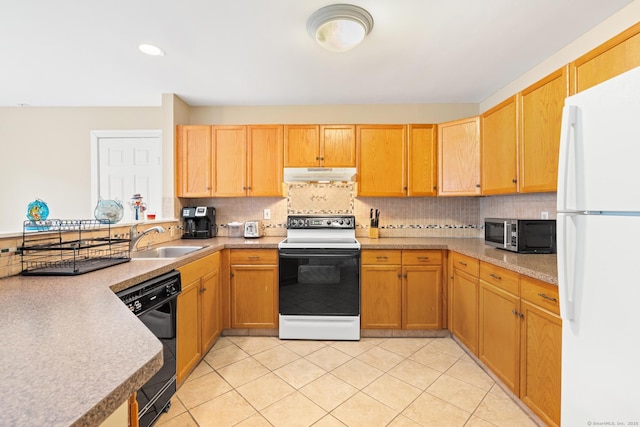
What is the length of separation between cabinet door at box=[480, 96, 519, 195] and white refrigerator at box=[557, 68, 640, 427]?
121 cm

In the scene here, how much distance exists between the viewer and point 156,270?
153 cm

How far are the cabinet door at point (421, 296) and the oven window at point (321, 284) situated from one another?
473 mm

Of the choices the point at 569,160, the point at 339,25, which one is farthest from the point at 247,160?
the point at 569,160

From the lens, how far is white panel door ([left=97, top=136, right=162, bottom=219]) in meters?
3.36

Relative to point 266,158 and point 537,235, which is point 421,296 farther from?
point 266,158

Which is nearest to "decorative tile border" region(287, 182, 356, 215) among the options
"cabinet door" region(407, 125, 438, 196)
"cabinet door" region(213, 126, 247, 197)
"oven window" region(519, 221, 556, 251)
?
"cabinet door" region(213, 126, 247, 197)

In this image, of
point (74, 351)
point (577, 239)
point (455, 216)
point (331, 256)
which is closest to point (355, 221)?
point (331, 256)

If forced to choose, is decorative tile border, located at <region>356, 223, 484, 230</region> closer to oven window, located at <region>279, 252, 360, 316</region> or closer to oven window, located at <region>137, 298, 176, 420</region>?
oven window, located at <region>279, 252, 360, 316</region>

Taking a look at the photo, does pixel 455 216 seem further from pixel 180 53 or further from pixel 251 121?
pixel 180 53

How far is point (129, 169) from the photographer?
3391mm

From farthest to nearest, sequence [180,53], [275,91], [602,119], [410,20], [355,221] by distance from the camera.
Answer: [355,221] → [275,91] → [180,53] → [410,20] → [602,119]

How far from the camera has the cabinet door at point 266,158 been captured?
296 centimetres

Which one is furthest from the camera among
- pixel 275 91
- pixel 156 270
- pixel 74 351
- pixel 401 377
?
pixel 275 91

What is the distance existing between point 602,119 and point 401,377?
1880 millimetres
